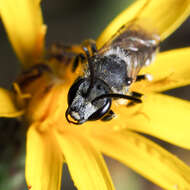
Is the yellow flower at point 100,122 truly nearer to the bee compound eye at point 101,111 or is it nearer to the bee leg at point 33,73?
the bee leg at point 33,73

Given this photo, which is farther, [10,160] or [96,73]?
[10,160]

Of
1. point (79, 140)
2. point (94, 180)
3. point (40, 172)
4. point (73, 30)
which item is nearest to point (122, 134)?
point (79, 140)

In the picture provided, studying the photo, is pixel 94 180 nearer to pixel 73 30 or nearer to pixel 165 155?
pixel 165 155

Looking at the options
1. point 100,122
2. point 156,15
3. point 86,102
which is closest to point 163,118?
point 100,122

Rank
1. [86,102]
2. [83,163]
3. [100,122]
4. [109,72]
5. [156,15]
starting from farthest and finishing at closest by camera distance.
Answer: [156,15], [100,122], [83,163], [109,72], [86,102]

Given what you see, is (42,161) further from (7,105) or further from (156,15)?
(156,15)

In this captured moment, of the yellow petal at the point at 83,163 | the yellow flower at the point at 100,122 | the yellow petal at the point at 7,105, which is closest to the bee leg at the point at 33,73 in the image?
the yellow flower at the point at 100,122
